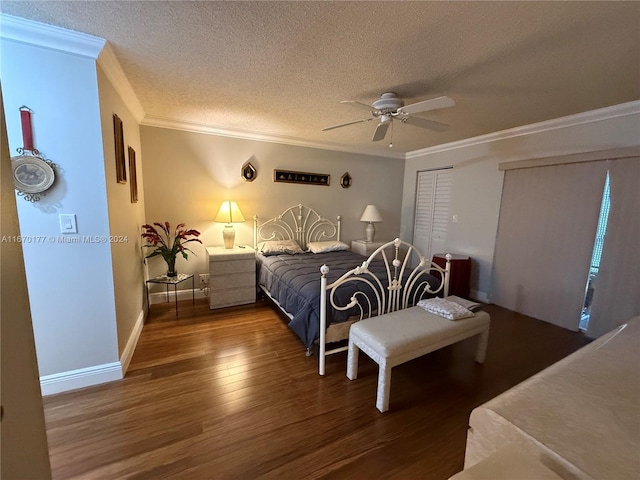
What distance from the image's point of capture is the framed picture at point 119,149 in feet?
6.73

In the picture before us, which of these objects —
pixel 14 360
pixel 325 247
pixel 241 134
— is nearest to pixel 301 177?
pixel 241 134

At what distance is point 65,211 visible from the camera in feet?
5.58

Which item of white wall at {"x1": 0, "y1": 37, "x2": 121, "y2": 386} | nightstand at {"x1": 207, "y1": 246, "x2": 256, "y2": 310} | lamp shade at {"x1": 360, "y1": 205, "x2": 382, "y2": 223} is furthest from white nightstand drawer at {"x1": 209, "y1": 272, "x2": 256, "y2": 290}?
lamp shade at {"x1": 360, "y1": 205, "x2": 382, "y2": 223}

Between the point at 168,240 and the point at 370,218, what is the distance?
303 centimetres

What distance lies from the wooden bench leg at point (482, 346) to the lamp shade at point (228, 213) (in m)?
2.95

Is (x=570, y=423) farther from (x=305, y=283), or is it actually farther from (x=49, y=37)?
(x=49, y=37)

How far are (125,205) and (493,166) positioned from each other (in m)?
4.36

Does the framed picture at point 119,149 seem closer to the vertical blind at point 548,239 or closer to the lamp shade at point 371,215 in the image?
the lamp shade at point 371,215

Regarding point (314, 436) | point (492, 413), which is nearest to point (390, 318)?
point (314, 436)

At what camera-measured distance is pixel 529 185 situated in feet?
10.6

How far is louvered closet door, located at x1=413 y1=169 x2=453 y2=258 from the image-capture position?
434 cm

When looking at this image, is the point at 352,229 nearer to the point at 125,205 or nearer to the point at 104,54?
the point at 125,205

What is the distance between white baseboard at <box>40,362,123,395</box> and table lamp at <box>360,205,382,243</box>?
3.64 metres

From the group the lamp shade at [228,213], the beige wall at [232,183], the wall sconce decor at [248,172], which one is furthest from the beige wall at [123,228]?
the wall sconce decor at [248,172]
